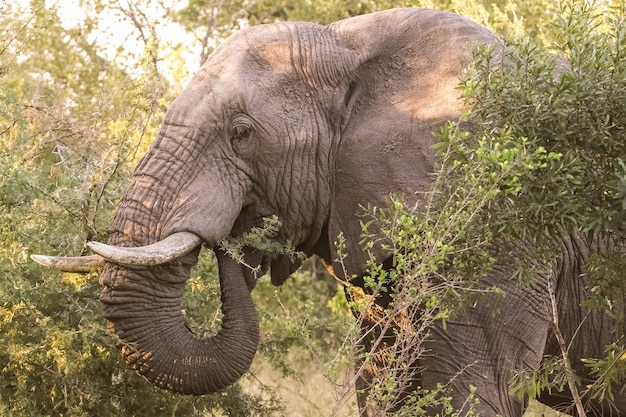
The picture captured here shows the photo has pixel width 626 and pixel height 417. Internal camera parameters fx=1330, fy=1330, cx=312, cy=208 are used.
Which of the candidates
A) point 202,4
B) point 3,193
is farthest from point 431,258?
point 202,4

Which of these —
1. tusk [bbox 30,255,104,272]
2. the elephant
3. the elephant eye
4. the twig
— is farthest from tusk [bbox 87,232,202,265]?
the twig

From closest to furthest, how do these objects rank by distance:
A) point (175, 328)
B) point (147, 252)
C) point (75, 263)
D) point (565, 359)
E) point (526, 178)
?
point (526, 178) → point (147, 252) → point (565, 359) → point (175, 328) → point (75, 263)

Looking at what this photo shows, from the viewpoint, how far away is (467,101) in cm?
497

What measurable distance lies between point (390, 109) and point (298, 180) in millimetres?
495

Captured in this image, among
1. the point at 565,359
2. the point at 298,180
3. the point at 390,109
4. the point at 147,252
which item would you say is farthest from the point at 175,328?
the point at 565,359

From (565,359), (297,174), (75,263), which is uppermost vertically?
(297,174)

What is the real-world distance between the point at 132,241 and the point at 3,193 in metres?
0.93

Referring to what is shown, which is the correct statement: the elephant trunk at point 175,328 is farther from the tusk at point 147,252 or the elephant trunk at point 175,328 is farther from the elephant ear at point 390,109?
the elephant ear at point 390,109

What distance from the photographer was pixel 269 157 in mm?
5559

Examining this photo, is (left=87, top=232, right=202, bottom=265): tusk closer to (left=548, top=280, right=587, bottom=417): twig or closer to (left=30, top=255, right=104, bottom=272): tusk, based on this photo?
(left=30, top=255, right=104, bottom=272): tusk

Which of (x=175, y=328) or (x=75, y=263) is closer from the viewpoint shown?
(x=175, y=328)

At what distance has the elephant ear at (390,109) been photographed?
18.2 feet

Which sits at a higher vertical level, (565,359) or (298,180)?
(298,180)

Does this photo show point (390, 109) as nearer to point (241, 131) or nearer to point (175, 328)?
point (241, 131)
